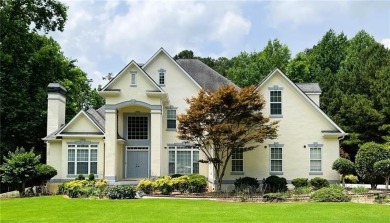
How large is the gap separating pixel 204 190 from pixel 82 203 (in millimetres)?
8426

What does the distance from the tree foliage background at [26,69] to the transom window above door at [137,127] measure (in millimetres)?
9179

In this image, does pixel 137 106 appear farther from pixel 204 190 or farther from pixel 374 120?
pixel 374 120

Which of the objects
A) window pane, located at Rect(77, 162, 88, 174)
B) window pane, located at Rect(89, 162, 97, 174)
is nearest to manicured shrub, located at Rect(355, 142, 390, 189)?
window pane, located at Rect(89, 162, 97, 174)

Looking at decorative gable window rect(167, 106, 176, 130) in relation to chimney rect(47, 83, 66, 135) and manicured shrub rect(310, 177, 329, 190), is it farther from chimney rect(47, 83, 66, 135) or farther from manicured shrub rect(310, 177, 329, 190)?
manicured shrub rect(310, 177, 329, 190)

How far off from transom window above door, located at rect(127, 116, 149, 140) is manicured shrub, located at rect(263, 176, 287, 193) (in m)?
9.09

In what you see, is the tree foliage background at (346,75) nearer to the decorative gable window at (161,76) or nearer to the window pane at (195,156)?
the window pane at (195,156)

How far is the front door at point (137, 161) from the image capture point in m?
31.5

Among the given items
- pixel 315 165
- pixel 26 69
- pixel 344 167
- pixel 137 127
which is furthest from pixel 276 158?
pixel 26 69

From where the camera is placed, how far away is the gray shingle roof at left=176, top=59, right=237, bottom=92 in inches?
1362

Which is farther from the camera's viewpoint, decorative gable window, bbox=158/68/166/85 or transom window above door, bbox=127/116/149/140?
decorative gable window, bbox=158/68/166/85

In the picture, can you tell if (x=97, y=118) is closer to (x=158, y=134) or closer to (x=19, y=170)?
(x=158, y=134)

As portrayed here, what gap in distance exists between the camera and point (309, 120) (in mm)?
29859

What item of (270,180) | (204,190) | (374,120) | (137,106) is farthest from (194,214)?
(374,120)

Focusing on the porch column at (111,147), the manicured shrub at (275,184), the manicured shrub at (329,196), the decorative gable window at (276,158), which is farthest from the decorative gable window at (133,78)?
the manicured shrub at (329,196)
